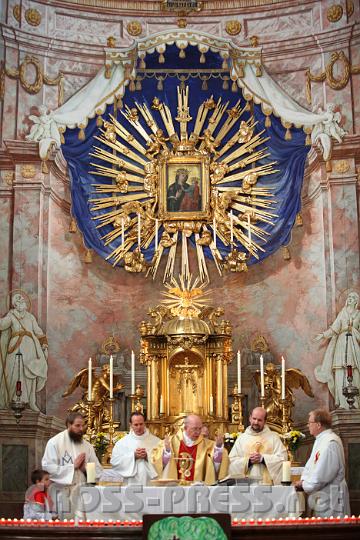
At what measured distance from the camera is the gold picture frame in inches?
527

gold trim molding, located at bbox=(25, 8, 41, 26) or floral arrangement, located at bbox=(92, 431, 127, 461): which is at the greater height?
gold trim molding, located at bbox=(25, 8, 41, 26)

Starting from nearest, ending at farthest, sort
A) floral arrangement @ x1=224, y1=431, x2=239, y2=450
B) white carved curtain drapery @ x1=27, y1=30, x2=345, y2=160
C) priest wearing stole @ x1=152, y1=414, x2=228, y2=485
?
priest wearing stole @ x1=152, y1=414, x2=228, y2=485
floral arrangement @ x1=224, y1=431, x2=239, y2=450
white carved curtain drapery @ x1=27, y1=30, x2=345, y2=160

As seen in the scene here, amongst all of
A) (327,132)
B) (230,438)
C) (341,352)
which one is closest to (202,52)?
(327,132)

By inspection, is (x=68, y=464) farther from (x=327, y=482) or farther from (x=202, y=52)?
(x=202, y=52)

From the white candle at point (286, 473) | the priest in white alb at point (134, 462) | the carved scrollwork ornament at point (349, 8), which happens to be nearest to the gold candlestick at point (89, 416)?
the priest in white alb at point (134, 462)

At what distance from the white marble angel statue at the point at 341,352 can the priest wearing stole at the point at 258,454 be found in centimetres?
260

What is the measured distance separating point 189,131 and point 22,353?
387 cm

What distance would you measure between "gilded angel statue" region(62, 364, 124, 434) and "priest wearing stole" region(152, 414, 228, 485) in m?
3.26

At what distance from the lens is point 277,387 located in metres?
12.1

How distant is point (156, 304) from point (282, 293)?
168 cm

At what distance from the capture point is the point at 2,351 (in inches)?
484

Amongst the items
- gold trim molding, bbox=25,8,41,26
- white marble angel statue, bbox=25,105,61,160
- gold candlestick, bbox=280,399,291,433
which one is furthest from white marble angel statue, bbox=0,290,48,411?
gold trim molding, bbox=25,8,41,26

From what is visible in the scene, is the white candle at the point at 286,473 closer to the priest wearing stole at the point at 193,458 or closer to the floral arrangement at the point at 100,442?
the priest wearing stole at the point at 193,458

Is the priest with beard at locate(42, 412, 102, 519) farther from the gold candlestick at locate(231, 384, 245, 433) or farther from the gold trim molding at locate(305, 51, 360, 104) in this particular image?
the gold trim molding at locate(305, 51, 360, 104)
